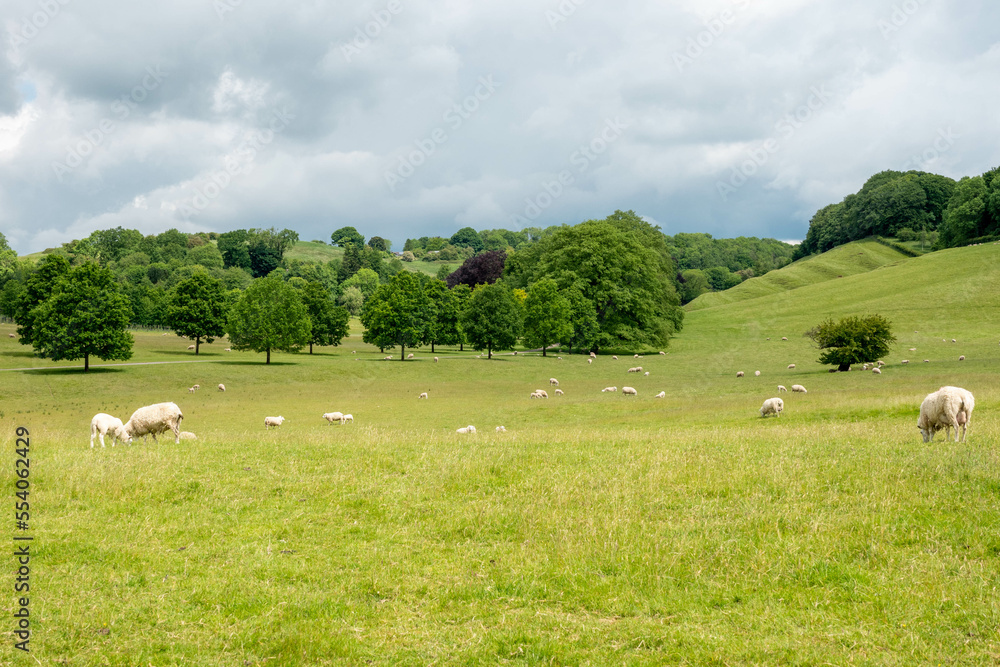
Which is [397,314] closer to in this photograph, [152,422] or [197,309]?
[197,309]

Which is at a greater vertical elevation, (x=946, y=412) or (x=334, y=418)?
(x=946, y=412)

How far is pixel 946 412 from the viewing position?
16812 millimetres

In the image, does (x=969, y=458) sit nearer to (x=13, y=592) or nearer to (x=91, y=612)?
(x=91, y=612)

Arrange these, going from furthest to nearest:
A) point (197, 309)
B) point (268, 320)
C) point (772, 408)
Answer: point (197, 309) → point (268, 320) → point (772, 408)

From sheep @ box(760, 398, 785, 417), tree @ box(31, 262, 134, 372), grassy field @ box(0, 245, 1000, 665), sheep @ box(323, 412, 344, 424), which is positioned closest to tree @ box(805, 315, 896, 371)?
sheep @ box(760, 398, 785, 417)

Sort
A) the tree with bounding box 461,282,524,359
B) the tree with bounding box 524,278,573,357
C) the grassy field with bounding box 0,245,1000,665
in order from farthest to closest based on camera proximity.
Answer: the tree with bounding box 524,278,573,357
the tree with bounding box 461,282,524,359
the grassy field with bounding box 0,245,1000,665

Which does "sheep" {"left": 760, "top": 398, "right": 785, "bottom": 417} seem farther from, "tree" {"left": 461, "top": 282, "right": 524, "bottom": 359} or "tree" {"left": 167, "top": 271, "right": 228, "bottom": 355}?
"tree" {"left": 167, "top": 271, "right": 228, "bottom": 355}

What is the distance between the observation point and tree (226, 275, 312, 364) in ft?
229

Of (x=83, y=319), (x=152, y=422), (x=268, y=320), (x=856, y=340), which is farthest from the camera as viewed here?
(x=268, y=320)

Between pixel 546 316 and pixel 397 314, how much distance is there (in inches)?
727

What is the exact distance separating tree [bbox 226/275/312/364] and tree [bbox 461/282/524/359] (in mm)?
19819

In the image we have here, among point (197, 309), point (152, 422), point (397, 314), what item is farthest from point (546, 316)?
point (152, 422)

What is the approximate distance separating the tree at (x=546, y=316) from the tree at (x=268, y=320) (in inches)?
1062

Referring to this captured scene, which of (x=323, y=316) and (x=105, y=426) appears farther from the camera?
(x=323, y=316)
